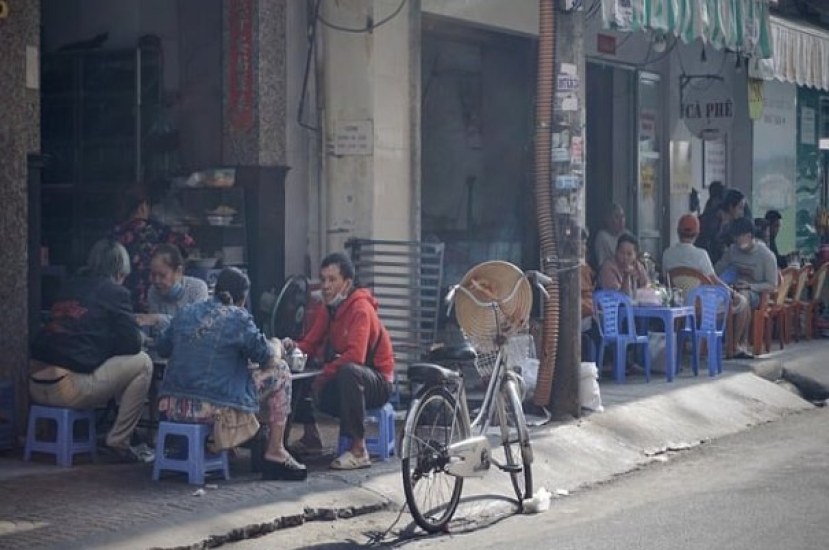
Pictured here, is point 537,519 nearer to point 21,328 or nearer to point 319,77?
point 21,328

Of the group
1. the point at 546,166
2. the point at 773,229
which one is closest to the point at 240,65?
the point at 546,166

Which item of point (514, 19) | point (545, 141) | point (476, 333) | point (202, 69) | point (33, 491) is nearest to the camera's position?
point (33, 491)

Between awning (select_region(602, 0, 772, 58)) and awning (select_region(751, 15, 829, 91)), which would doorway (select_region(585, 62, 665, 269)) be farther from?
awning (select_region(602, 0, 772, 58))

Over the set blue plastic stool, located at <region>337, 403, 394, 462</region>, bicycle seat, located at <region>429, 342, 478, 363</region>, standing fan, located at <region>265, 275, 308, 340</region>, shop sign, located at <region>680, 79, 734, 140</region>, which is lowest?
blue plastic stool, located at <region>337, 403, 394, 462</region>

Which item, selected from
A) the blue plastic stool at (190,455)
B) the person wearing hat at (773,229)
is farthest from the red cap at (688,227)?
the blue plastic stool at (190,455)

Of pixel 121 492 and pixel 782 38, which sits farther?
pixel 782 38

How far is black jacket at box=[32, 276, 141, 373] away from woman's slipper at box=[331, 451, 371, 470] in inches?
59.3

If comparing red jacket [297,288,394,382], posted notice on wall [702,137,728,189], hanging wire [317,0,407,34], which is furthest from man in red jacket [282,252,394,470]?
posted notice on wall [702,137,728,189]

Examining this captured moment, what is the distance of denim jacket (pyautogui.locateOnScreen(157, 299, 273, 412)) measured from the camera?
909cm

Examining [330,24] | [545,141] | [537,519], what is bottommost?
[537,519]

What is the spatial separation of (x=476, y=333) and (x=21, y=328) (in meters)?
3.17

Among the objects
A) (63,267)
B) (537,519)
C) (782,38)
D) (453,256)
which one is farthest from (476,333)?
(782,38)

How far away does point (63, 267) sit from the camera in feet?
43.4

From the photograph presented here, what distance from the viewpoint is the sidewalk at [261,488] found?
8.05m
